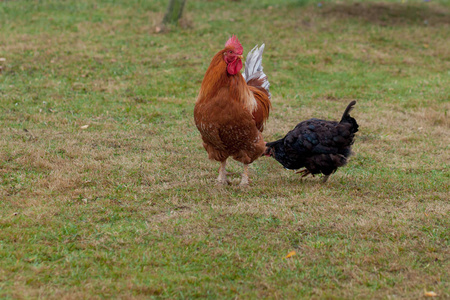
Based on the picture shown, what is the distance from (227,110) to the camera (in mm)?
6219

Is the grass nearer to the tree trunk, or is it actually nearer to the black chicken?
the black chicken

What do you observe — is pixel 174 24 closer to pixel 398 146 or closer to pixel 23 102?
pixel 23 102

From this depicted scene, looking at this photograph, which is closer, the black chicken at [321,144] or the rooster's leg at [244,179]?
the black chicken at [321,144]

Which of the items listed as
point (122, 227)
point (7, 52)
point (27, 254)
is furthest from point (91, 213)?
point (7, 52)

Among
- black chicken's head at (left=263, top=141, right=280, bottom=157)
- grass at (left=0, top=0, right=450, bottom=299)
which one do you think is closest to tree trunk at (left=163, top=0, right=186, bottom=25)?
grass at (left=0, top=0, right=450, bottom=299)

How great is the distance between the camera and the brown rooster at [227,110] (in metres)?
6.21

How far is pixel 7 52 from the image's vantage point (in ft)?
42.8

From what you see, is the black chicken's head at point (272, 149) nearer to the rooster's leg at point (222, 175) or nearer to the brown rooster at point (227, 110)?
the brown rooster at point (227, 110)

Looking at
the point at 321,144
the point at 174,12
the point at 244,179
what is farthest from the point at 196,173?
the point at 174,12

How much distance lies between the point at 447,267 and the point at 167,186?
142 inches

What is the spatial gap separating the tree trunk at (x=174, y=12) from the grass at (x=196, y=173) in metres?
0.87

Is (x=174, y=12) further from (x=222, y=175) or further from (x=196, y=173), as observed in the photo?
(x=222, y=175)

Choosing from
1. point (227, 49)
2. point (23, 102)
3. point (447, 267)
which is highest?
point (227, 49)

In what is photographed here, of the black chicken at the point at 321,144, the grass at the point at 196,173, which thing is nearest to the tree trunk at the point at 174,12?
Result: the grass at the point at 196,173
